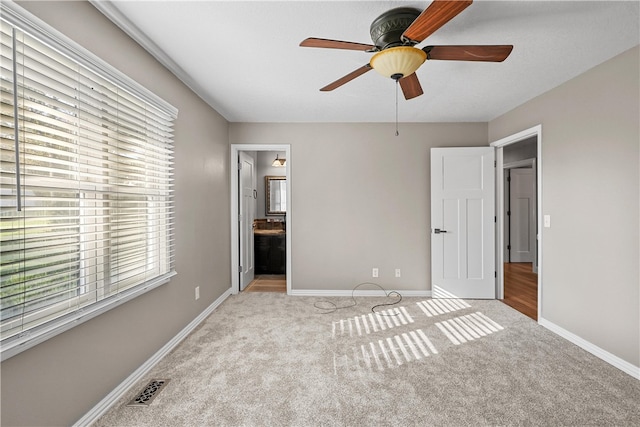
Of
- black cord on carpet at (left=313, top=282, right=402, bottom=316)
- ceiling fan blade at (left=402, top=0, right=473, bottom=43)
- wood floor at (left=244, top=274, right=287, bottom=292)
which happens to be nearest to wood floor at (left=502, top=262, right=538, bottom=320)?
black cord on carpet at (left=313, top=282, right=402, bottom=316)

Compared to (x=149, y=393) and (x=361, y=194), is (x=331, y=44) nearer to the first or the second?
(x=149, y=393)

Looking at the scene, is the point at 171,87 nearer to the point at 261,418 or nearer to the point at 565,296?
the point at 261,418

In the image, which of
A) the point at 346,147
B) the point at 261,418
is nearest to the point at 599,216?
the point at 346,147

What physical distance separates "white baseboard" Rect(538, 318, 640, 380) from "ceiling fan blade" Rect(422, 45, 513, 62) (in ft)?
7.93

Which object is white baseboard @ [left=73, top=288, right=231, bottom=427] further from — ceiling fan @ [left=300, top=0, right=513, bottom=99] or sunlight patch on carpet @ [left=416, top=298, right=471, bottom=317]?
sunlight patch on carpet @ [left=416, top=298, right=471, bottom=317]

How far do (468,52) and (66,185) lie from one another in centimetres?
230

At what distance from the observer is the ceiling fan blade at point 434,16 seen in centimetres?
125

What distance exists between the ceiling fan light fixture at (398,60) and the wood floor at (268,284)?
3.35m

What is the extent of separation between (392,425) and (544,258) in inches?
96.1

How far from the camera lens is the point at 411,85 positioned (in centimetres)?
220

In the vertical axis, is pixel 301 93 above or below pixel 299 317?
above

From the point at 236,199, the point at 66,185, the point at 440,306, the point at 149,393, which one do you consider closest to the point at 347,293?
the point at 440,306

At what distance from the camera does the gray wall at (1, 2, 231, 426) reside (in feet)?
4.47

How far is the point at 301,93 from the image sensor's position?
9.95 feet
